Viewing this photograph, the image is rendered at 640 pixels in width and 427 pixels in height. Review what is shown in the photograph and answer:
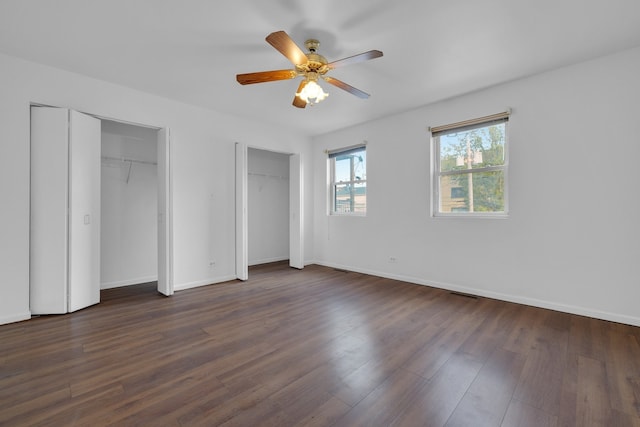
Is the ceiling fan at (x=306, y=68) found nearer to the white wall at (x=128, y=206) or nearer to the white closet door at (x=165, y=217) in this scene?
the white closet door at (x=165, y=217)

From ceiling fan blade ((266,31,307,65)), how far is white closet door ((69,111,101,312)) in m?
2.61

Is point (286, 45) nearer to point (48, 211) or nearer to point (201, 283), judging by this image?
point (48, 211)

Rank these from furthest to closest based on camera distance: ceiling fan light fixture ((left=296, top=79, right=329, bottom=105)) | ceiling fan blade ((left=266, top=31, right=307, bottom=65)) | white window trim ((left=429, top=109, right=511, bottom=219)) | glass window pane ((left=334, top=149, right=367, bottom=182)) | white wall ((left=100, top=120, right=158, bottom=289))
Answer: glass window pane ((left=334, top=149, right=367, bottom=182)) → white wall ((left=100, top=120, right=158, bottom=289)) → white window trim ((left=429, top=109, right=511, bottom=219)) → ceiling fan light fixture ((left=296, top=79, right=329, bottom=105)) → ceiling fan blade ((left=266, top=31, right=307, bottom=65))

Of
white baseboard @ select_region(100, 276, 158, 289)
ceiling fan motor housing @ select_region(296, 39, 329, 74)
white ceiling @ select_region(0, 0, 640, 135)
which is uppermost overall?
white ceiling @ select_region(0, 0, 640, 135)

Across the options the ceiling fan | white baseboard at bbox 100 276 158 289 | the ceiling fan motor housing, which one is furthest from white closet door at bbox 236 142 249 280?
the ceiling fan motor housing

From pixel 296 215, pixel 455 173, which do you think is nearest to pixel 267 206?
pixel 296 215

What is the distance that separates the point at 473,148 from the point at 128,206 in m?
5.29

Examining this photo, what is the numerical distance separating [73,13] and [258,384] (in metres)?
3.20

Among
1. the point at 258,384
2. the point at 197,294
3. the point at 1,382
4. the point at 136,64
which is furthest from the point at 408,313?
the point at 136,64

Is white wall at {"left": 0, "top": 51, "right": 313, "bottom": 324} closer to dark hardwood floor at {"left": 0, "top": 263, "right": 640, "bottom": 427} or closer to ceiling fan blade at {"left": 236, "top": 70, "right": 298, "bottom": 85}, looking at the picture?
dark hardwood floor at {"left": 0, "top": 263, "right": 640, "bottom": 427}

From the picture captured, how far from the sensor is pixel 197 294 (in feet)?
12.4

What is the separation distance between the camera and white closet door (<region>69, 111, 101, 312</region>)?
3.08 m

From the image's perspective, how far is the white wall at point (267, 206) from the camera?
598 cm

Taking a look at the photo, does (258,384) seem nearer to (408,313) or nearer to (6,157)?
(408,313)
